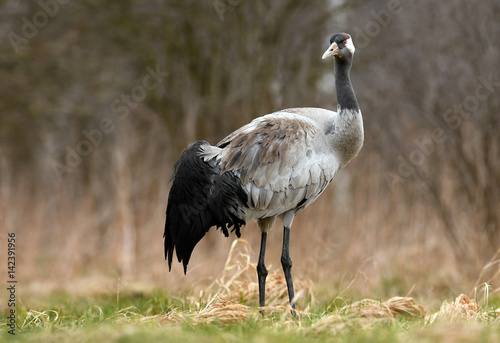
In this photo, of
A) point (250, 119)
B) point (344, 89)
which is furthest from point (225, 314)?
point (250, 119)

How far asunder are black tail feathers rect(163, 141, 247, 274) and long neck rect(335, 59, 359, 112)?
3.82 feet

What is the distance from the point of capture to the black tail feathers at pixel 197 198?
18.0 feet

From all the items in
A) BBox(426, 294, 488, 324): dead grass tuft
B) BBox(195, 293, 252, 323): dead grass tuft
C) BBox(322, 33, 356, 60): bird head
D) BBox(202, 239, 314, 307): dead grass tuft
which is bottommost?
BBox(202, 239, 314, 307): dead grass tuft

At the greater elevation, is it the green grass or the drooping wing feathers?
the drooping wing feathers

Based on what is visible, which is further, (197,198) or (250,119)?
(250,119)

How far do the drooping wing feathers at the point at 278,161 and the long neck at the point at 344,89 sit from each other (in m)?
0.36

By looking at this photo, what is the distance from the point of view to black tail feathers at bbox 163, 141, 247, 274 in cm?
548

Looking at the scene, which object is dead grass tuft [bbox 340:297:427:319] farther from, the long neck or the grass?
the long neck

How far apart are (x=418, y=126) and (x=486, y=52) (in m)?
1.72

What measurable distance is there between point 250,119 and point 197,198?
4.54 metres

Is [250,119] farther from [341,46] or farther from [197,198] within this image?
[197,198]

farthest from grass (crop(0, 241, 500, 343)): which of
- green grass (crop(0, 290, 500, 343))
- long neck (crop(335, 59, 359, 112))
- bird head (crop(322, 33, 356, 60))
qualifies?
bird head (crop(322, 33, 356, 60))

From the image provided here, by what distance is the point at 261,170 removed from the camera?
5.54 meters

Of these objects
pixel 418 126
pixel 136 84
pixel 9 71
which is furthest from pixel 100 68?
pixel 418 126
